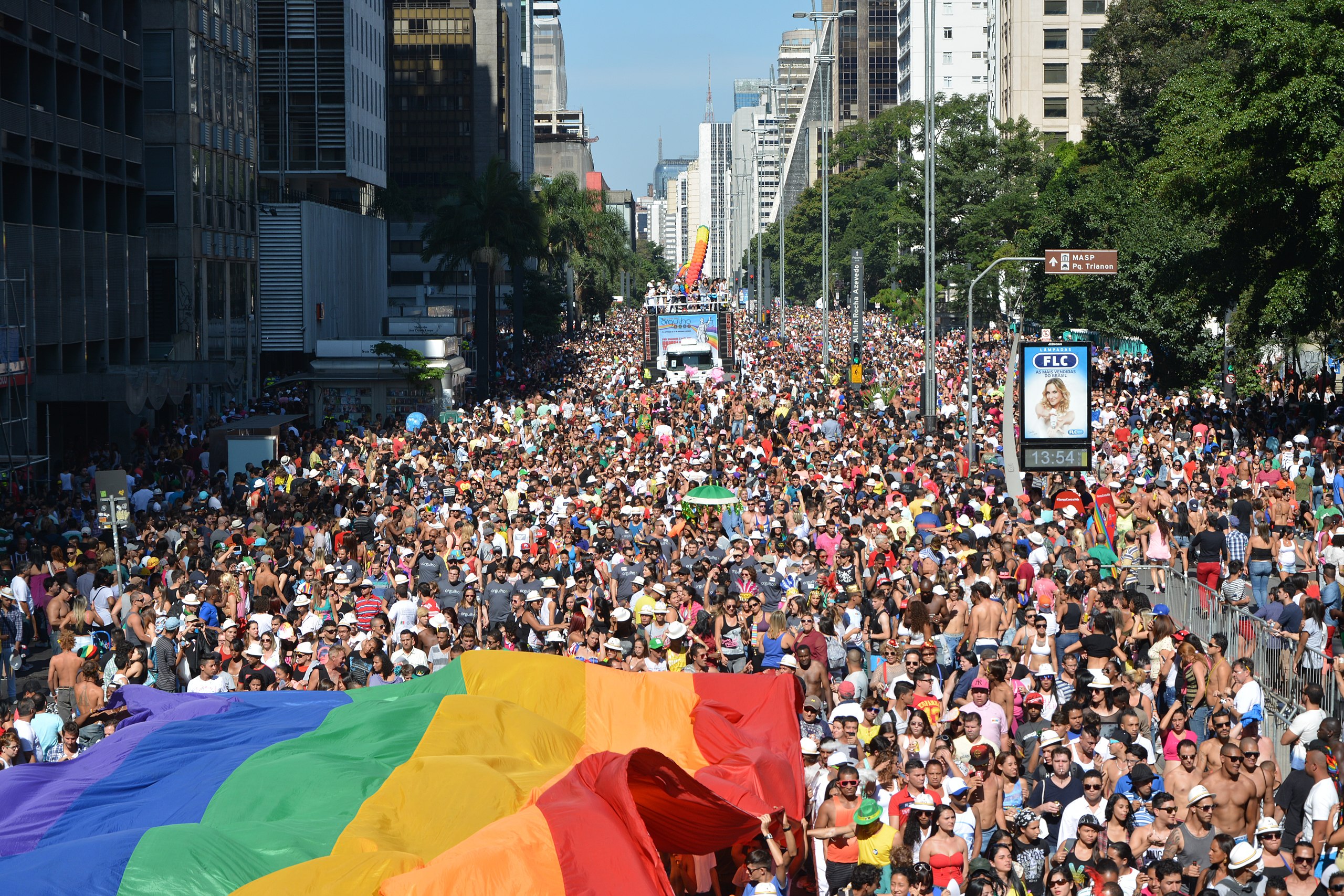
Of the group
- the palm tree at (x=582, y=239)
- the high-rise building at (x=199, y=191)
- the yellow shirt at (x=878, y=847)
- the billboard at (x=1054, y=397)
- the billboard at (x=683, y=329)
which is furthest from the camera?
the palm tree at (x=582, y=239)

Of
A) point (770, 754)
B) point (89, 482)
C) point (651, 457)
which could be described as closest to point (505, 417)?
point (651, 457)

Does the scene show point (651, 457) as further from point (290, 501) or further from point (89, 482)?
point (89, 482)

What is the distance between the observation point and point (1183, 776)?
10281mm

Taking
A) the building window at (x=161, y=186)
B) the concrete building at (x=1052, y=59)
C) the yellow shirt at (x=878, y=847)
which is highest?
the concrete building at (x=1052, y=59)

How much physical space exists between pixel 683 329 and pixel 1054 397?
31765 millimetres

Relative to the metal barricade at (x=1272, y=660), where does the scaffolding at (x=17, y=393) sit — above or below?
above

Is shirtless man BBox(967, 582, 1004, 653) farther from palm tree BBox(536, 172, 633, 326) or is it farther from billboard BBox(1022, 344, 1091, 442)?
palm tree BBox(536, 172, 633, 326)

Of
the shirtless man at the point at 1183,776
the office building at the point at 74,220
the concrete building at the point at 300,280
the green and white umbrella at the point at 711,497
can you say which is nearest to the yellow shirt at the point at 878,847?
the shirtless man at the point at 1183,776

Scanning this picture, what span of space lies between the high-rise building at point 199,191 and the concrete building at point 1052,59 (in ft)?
188

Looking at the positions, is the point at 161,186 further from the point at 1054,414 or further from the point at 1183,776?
the point at 1183,776

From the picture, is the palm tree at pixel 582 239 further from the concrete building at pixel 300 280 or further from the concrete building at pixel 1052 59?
the concrete building at pixel 1052 59

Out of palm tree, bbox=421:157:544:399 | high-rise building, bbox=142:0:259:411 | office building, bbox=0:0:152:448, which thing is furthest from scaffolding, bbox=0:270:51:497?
palm tree, bbox=421:157:544:399

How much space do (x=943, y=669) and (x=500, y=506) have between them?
9406 millimetres

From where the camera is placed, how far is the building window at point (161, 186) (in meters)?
47.2
